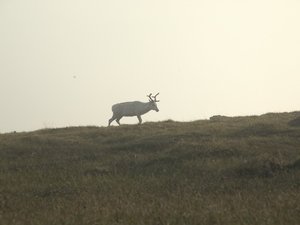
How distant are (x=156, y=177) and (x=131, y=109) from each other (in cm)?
2471

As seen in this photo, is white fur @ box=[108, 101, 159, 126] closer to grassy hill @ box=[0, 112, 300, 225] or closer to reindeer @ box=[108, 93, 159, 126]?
reindeer @ box=[108, 93, 159, 126]

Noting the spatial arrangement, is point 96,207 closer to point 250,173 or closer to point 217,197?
point 217,197

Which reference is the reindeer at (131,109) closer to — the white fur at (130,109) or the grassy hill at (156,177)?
the white fur at (130,109)

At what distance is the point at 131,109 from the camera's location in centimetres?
4075

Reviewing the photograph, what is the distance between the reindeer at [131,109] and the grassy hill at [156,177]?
1274cm

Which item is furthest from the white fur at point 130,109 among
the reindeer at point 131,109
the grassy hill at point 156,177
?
the grassy hill at point 156,177

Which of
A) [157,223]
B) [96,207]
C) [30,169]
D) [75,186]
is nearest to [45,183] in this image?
[75,186]

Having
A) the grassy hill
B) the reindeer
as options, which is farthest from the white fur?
the grassy hill

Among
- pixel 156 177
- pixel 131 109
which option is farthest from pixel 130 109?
pixel 156 177

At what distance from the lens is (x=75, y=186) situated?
14.7 m

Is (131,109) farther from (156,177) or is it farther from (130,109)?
(156,177)

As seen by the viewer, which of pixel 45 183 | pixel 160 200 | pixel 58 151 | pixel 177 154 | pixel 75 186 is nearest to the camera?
pixel 160 200

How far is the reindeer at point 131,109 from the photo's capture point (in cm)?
4075

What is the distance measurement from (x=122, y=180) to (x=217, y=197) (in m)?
3.87
